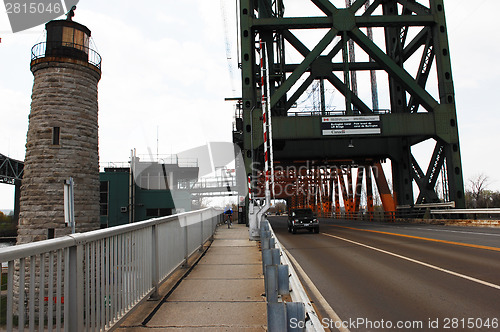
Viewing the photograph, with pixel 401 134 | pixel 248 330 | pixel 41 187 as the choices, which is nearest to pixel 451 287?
pixel 248 330

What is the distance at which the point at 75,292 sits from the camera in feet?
11.6

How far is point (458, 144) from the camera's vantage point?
23203 mm

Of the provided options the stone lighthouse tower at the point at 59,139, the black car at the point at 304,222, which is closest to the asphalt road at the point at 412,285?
the black car at the point at 304,222

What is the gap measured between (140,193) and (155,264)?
39.2m

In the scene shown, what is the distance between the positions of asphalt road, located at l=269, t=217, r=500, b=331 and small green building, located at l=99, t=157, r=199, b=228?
109ft

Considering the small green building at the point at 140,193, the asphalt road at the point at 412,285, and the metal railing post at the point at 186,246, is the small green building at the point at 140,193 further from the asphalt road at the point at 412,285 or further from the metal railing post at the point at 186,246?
the asphalt road at the point at 412,285

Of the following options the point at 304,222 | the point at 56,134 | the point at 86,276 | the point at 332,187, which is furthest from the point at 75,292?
the point at 332,187

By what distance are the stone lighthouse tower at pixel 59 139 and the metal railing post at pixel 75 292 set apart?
2104 cm

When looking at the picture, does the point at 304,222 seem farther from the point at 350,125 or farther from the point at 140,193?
the point at 140,193

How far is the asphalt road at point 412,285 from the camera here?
515 cm

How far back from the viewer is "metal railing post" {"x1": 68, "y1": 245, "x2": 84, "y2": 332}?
11.4 ft

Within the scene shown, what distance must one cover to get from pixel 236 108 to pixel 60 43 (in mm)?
15209

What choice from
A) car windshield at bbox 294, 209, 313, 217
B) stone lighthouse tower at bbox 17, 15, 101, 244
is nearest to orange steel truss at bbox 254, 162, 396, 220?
car windshield at bbox 294, 209, 313, 217

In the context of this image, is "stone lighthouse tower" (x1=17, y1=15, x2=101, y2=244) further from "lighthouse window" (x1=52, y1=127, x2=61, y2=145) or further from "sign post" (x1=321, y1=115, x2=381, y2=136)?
"sign post" (x1=321, y1=115, x2=381, y2=136)
